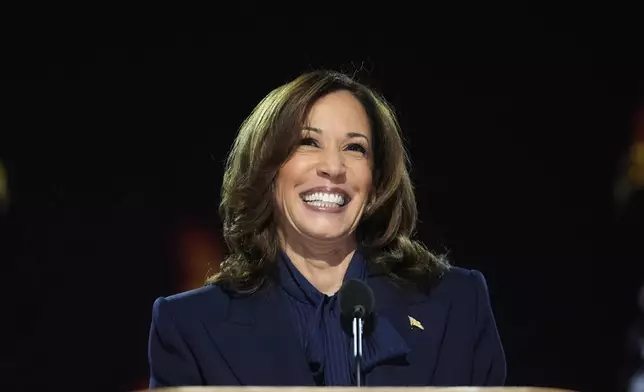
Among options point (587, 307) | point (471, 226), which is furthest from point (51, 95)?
point (587, 307)

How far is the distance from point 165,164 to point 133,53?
40cm

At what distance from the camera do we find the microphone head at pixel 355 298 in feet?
6.02

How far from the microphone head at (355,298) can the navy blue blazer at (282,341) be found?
241 mm

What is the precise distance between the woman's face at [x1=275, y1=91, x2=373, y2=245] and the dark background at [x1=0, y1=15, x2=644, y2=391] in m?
0.92

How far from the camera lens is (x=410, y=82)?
3307 millimetres

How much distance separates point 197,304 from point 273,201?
1.07ft

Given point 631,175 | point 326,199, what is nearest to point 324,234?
point 326,199

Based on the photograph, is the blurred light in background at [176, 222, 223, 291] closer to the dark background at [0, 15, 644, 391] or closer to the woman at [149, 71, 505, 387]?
the dark background at [0, 15, 644, 391]

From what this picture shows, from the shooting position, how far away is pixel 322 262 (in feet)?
7.55

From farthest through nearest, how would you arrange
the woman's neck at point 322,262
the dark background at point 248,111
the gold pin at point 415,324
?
the dark background at point 248,111, the woman's neck at point 322,262, the gold pin at point 415,324

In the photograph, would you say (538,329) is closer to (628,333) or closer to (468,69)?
(628,333)

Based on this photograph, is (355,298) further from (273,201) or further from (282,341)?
(273,201)

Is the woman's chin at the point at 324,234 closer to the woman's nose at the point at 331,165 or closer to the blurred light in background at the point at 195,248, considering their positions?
the woman's nose at the point at 331,165

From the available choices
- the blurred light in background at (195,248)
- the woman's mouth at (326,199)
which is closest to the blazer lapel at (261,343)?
the woman's mouth at (326,199)
